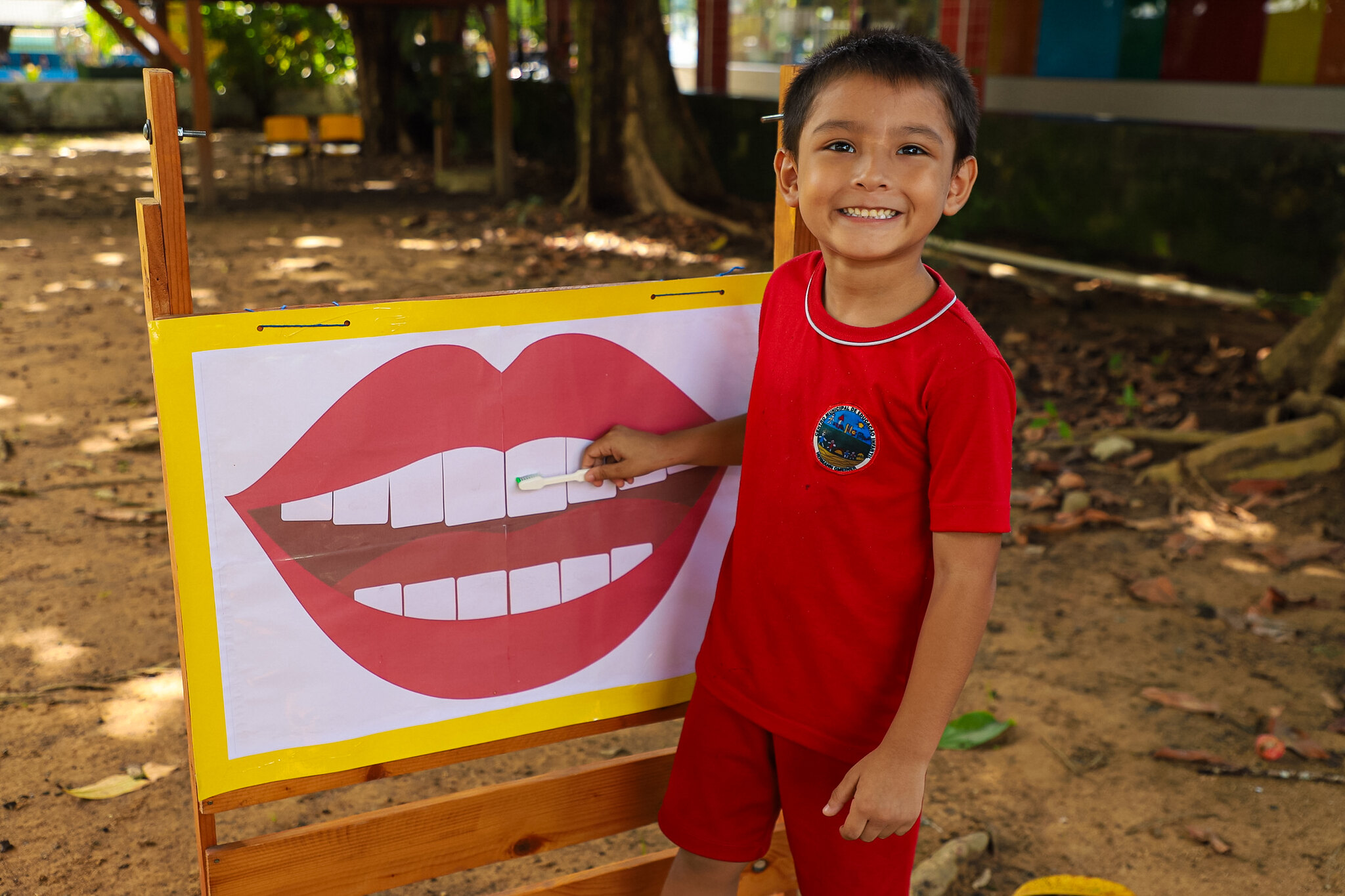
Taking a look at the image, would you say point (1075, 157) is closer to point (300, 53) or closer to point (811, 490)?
point (811, 490)

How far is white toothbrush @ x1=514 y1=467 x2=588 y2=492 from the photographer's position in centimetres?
172

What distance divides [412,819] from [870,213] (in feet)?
3.78

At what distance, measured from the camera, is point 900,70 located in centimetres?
142

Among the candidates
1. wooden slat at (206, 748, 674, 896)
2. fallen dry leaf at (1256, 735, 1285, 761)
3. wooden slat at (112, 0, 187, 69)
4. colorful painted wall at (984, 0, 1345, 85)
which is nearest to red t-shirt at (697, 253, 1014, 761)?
wooden slat at (206, 748, 674, 896)

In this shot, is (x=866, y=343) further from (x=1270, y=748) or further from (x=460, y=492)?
(x=1270, y=748)

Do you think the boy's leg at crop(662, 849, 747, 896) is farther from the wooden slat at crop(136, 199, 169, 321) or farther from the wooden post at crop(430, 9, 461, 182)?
the wooden post at crop(430, 9, 461, 182)

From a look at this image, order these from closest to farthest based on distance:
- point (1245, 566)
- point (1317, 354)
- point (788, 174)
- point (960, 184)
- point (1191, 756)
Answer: point (960, 184) → point (788, 174) → point (1191, 756) → point (1245, 566) → point (1317, 354)

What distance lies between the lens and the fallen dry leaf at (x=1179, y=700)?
3020mm

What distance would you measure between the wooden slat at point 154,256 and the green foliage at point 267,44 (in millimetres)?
19860

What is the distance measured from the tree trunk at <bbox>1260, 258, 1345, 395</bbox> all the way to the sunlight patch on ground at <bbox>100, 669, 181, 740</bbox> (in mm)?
4689

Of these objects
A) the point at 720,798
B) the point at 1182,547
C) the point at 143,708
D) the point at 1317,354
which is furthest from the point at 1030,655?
the point at 1317,354

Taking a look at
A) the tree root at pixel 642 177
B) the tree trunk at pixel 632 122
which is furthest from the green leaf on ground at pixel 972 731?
the tree root at pixel 642 177

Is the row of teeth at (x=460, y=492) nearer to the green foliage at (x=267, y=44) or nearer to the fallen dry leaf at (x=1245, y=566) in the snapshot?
the fallen dry leaf at (x=1245, y=566)

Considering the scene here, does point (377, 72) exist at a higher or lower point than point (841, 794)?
higher
